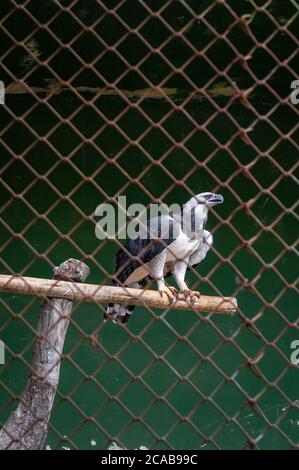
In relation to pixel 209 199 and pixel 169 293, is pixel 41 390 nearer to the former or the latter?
pixel 169 293

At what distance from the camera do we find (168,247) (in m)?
3.78

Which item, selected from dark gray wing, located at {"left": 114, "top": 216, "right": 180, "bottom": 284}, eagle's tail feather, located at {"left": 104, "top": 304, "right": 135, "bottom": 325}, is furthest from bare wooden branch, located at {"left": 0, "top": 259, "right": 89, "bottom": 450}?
eagle's tail feather, located at {"left": 104, "top": 304, "right": 135, "bottom": 325}

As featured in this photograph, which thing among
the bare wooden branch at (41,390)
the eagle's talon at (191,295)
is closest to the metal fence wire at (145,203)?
the eagle's talon at (191,295)

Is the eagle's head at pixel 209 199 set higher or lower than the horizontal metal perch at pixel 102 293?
higher

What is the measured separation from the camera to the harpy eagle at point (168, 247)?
373 cm

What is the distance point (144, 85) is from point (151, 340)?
1.49 m

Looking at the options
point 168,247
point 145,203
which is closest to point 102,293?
point 168,247

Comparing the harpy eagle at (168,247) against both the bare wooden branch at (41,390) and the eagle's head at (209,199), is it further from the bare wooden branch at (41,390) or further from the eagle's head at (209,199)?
the bare wooden branch at (41,390)

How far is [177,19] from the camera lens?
4094 mm

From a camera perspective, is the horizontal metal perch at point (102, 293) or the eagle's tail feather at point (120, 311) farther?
the eagle's tail feather at point (120, 311)

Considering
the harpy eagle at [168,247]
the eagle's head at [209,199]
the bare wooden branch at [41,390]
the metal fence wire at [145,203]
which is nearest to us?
the bare wooden branch at [41,390]

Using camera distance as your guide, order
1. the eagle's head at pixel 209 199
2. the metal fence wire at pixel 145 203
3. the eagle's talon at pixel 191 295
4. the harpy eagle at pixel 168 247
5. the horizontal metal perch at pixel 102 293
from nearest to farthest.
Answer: the horizontal metal perch at pixel 102 293 < the eagle's talon at pixel 191 295 < the harpy eagle at pixel 168 247 < the eagle's head at pixel 209 199 < the metal fence wire at pixel 145 203

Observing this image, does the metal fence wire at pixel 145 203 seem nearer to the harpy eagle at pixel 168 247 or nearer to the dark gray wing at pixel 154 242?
the harpy eagle at pixel 168 247

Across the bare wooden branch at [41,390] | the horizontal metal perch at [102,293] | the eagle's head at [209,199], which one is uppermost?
the eagle's head at [209,199]
